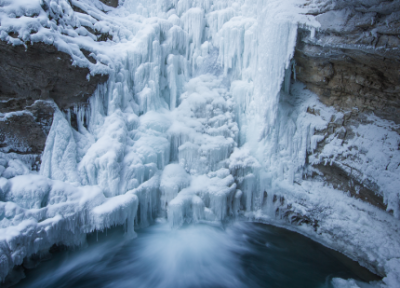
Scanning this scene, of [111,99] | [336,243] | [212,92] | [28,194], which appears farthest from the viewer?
[212,92]

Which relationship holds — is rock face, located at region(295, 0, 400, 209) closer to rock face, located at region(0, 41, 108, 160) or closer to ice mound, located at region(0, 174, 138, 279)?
ice mound, located at region(0, 174, 138, 279)

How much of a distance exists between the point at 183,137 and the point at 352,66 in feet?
15.1

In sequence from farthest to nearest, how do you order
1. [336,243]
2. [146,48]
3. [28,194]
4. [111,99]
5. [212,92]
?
[212,92] < [146,48] < [111,99] < [336,243] < [28,194]

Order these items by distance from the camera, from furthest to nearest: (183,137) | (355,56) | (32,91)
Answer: (183,137) < (32,91) < (355,56)

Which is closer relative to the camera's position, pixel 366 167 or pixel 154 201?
pixel 366 167

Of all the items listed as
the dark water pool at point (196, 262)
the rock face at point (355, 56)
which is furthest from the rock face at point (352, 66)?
the dark water pool at point (196, 262)

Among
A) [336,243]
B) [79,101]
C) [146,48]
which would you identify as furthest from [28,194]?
[336,243]

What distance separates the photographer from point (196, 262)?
5793 millimetres

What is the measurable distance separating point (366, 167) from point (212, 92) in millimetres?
4609

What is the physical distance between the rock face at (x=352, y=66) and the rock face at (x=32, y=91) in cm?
572

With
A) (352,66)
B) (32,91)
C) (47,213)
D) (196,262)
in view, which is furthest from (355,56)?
(32,91)

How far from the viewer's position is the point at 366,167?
5.84 meters

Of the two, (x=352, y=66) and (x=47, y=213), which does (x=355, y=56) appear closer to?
(x=352, y=66)

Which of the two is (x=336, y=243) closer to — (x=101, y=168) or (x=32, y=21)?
(x=101, y=168)
